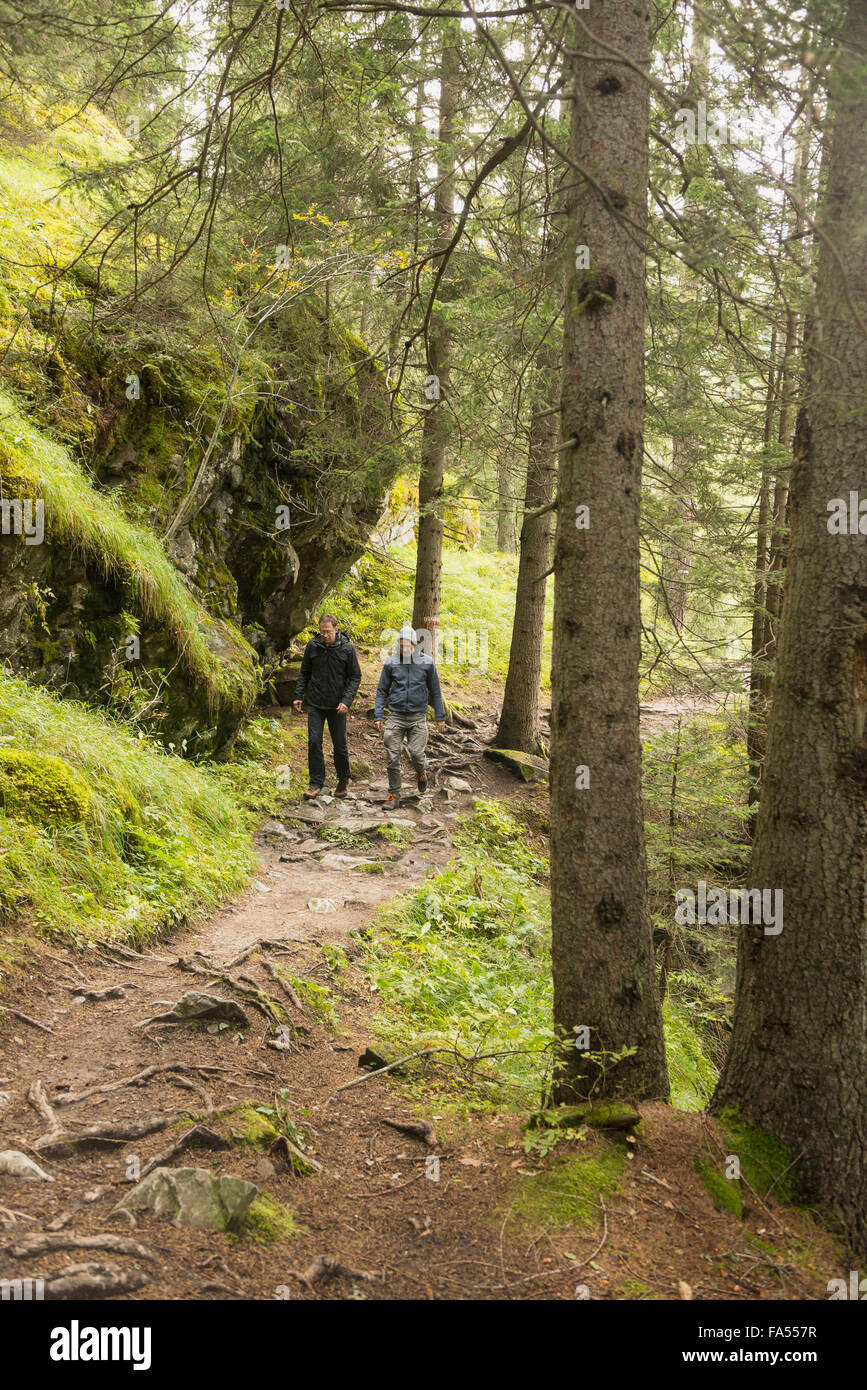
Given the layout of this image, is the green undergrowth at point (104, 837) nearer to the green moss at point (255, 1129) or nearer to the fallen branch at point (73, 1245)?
the green moss at point (255, 1129)

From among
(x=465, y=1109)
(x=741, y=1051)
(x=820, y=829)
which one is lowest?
(x=465, y=1109)

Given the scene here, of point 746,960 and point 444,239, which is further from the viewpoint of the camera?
point 444,239

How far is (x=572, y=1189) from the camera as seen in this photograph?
3.88m

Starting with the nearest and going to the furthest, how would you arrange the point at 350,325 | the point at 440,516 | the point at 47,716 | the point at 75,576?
1. the point at 47,716
2. the point at 75,576
3. the point at 440,516
4. the point at 350,325

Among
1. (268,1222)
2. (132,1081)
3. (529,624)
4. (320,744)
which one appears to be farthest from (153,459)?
(268,1222)

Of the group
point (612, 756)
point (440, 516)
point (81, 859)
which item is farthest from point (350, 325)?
point (612, 756)

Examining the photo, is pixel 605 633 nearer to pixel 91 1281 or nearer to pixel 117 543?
pixel 91 1281

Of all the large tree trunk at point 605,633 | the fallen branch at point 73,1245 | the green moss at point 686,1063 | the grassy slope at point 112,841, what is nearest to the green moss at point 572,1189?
the large tree trunk at point 605,633

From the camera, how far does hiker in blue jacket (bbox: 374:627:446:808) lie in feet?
38.4

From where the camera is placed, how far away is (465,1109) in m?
4.91

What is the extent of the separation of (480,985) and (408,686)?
5.40 metres
